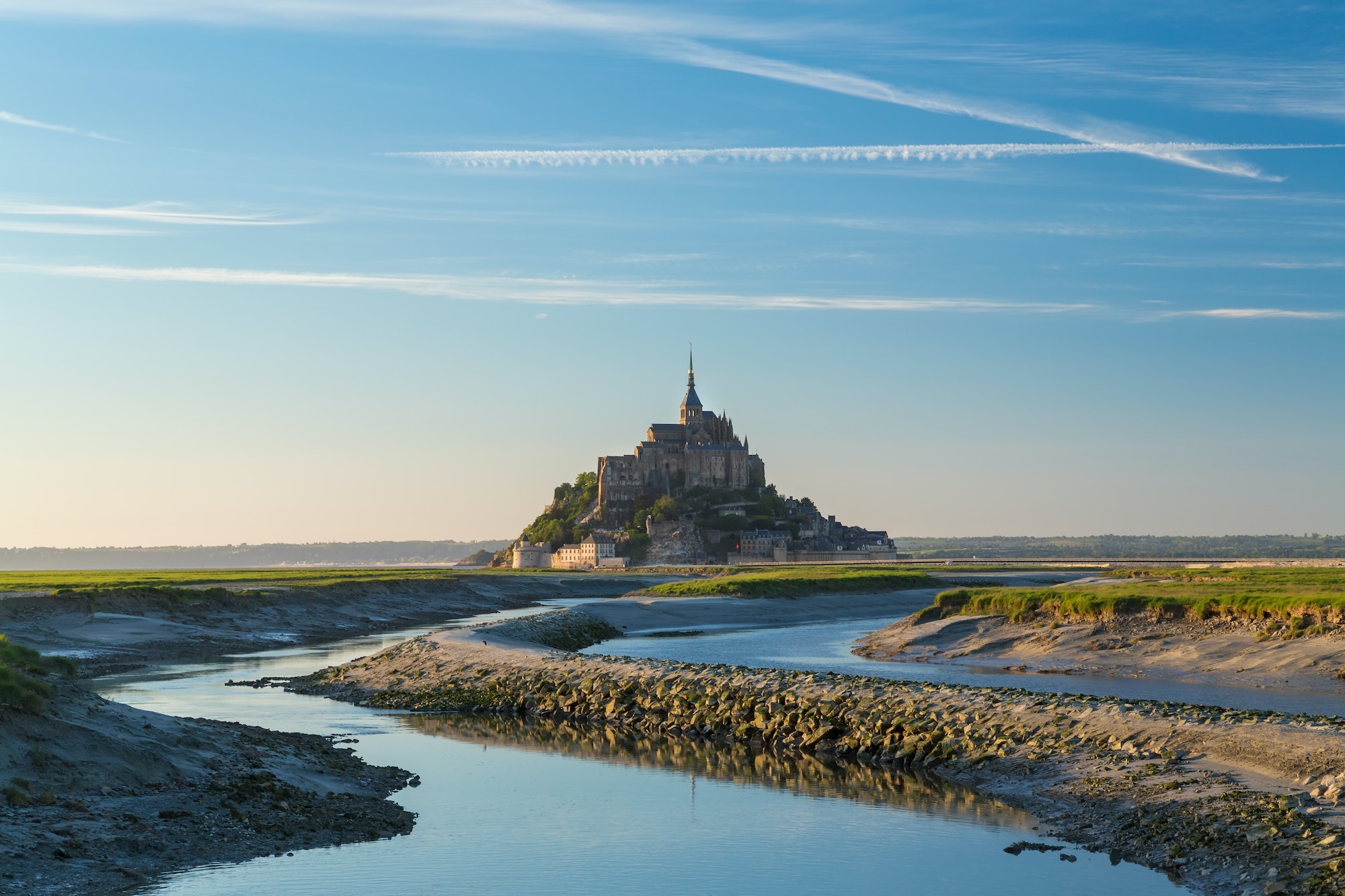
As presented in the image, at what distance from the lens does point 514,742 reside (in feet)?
83.8

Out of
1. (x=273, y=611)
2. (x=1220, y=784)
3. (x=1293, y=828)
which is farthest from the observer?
(x=273, y=611)

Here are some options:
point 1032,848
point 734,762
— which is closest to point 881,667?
point 734,762

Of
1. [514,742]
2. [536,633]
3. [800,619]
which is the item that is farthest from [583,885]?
[800,619]

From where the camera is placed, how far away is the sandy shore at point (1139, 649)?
93.3 feet

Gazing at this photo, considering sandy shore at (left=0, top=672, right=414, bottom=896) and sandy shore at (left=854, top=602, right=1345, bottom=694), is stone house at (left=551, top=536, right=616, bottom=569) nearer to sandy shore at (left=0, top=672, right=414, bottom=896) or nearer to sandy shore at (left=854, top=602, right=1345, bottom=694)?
sandy shore at (left=854, top=602, right=1345, bottom=694)

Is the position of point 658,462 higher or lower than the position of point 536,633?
higher

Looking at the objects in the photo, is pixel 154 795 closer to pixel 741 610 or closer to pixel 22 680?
pixel 22 680

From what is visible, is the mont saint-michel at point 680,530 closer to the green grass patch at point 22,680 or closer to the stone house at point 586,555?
the stone house at point 586,555

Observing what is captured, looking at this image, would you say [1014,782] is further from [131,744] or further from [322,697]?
[322,697]

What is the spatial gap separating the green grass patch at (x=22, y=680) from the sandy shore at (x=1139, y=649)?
2351cm

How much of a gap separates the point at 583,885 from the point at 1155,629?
24642mm

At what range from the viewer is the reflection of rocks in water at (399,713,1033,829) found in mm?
18891

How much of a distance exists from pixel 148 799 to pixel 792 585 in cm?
7559

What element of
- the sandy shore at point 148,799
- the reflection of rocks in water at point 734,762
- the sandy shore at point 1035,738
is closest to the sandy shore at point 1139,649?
the sandy shore at point 1035,738
